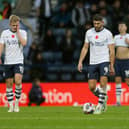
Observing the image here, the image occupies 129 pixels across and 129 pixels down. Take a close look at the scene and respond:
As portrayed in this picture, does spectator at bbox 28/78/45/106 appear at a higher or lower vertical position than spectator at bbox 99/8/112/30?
lower

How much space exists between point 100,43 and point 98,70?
0.68 m

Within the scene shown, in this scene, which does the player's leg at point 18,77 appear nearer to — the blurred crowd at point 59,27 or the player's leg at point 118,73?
the player's leg at point 118,73

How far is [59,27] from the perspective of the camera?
2820 centimetres

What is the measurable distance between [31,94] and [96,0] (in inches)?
268

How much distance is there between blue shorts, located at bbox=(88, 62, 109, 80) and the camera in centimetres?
1712

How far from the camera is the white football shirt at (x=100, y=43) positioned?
56.8ft

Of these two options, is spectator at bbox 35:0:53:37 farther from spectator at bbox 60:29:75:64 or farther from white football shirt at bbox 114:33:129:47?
white football shirt at bbox 114:33:129:47

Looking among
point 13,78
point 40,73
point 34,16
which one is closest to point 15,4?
point 34,16

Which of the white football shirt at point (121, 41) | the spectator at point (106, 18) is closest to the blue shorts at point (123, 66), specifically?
the white football shirt at point (121, 41)

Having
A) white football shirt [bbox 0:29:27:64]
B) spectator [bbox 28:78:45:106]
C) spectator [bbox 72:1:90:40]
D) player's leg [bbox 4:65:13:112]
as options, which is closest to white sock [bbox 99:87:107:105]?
white football shirt [bbox 0:29:27:64]

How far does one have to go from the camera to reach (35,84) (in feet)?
77.8

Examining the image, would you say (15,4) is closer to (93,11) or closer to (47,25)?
(47,25)

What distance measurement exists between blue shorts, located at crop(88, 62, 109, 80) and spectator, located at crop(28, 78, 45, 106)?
6.37 metres

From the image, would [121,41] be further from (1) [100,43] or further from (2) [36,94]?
(1) [100,43]
